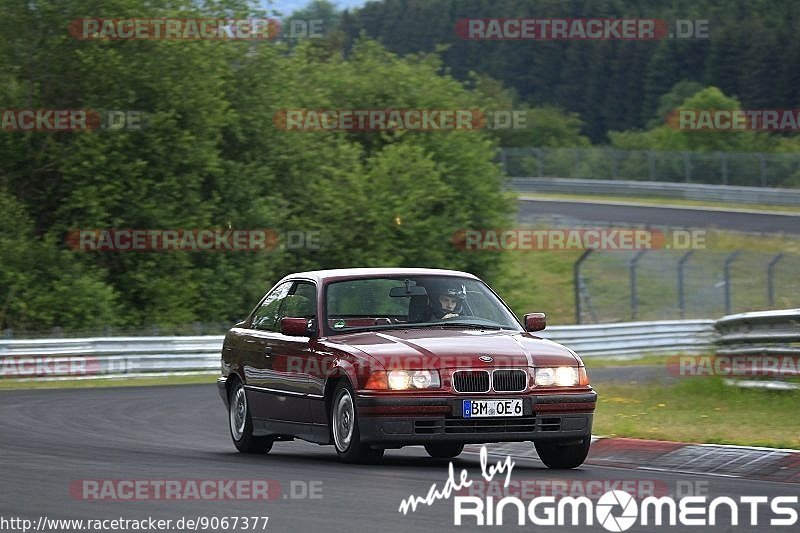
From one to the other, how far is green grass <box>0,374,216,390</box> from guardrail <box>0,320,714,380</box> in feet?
0.68

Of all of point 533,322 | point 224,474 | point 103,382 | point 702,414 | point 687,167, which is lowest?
point 103,382

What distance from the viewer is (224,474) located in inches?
410

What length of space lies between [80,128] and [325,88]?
11.7m

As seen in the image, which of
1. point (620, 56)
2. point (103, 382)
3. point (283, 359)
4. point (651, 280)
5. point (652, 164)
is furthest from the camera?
point (620, 56)

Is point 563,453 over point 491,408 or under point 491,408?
under

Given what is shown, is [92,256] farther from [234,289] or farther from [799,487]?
[799,487]

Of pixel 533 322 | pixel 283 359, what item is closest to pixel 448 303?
pixel 533 322

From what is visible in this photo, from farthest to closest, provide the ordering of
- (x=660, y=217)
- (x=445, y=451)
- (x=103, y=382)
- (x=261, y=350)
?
(x=660, y=217), (x=103, y=382), (x=261, y=350), (x=445, y=451)

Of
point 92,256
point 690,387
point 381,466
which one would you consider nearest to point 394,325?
point 381,466

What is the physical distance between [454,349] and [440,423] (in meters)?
0.56

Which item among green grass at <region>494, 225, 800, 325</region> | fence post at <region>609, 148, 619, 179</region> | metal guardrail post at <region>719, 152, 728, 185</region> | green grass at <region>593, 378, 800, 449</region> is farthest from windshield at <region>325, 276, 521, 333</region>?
fence post at <region>609, 148, 619, 179</region>

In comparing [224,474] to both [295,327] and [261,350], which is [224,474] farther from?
[261,350]

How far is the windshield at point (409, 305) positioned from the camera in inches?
471

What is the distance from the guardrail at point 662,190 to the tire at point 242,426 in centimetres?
3503
